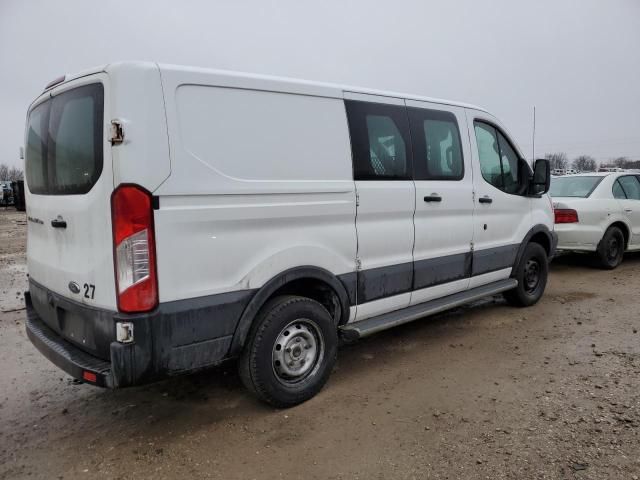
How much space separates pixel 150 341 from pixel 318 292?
53.9 inches

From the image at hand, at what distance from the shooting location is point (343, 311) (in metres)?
3.77

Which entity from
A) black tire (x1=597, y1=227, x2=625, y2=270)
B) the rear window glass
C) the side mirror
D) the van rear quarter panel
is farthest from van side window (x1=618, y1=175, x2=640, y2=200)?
the rear window glass

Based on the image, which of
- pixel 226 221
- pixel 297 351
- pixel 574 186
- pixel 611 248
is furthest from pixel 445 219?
pixel 611 248

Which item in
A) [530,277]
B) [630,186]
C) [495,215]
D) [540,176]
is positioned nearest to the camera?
[495,215]

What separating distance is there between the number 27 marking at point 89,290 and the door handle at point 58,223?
45 cm

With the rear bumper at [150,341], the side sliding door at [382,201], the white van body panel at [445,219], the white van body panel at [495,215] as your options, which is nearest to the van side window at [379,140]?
the side sliding door at [382,201]

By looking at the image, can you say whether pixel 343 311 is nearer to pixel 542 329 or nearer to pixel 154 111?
pixel 154 111

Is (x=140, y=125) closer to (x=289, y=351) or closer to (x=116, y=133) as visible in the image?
(x=116, y=133)

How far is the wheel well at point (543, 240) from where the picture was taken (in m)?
5.88

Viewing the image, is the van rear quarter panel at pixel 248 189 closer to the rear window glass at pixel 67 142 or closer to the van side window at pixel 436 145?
the rear window glass at pixel 67 142

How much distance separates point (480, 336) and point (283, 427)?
2555 millimetres

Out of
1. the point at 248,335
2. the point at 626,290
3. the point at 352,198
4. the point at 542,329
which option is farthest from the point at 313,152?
the point at 626,290

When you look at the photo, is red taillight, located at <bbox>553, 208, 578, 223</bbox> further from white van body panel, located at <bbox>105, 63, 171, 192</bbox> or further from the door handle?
the door handle

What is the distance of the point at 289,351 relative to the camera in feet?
11.3
